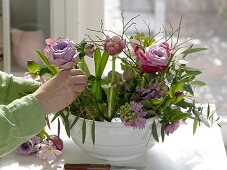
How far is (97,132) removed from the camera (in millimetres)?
1386

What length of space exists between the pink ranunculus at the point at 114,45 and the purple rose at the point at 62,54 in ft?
0.24

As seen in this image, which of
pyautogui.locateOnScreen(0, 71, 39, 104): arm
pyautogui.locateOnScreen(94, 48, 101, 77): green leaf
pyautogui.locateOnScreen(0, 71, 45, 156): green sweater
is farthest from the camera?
pyautogui.locateOnScreen(0, 71, 39, 104): arm

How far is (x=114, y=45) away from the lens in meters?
1.32

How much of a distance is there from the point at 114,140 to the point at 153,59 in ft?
0.67

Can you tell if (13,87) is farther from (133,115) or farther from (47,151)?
(133,115)

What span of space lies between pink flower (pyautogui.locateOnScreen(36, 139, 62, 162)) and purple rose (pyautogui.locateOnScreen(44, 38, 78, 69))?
0.71 feet

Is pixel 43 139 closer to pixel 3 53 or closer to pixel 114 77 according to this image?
pixel 114 77

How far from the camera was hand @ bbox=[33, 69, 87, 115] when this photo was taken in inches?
52.9

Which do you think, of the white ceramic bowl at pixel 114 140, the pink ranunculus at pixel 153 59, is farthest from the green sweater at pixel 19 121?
the pink ranunculus at pixel 153 59

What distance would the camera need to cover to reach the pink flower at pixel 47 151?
1.44 m

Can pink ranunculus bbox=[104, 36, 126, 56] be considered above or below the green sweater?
above

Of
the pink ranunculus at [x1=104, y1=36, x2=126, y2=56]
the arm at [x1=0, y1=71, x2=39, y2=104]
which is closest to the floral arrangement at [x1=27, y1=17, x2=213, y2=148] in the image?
the pink ranunculus at [x1=104, y1=36, x2=126, y2=56]

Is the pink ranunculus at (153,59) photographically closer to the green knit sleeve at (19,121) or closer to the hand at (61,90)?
the hand at (61,90)

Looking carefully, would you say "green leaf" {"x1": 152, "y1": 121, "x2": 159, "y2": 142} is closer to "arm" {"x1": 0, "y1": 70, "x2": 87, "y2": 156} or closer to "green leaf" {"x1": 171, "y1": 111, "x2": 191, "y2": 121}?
"green leaf" {"x1": 171, "y1": 111, "x2": 191, "y2": 121}
